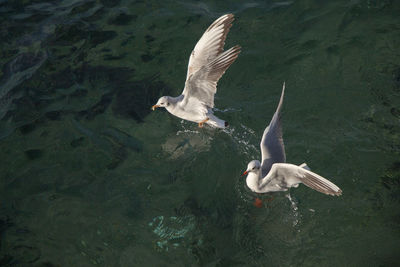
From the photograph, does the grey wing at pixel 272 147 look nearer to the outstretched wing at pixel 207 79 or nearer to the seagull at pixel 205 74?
the seagull at pixel 205 74

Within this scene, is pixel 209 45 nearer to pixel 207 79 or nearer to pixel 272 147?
pixel 207 79

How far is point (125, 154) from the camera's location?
6590 millimetres

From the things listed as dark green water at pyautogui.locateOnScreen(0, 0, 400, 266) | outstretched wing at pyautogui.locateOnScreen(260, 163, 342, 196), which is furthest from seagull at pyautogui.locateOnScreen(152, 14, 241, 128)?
outstretched wing at pyautogui.locateOnScreen(260, 163, 342, 196)

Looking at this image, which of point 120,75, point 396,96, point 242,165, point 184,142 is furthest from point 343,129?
point 120,75

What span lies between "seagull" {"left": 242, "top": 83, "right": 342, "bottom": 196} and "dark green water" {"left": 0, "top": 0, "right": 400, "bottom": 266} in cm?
45

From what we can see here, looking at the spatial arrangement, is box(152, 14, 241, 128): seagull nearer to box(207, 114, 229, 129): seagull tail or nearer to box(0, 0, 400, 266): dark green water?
box(207, 114, 229, 129): seagull tail

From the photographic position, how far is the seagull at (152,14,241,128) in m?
5.89

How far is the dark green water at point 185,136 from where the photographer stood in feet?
17.3

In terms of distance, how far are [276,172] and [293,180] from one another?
0.81ft

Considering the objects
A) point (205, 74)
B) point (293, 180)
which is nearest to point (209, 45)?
point (205, 74)

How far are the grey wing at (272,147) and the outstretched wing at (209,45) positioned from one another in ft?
4.31

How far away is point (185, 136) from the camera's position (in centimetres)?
691

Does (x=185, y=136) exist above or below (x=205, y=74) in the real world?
below

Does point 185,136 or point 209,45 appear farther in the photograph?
point 185,136
